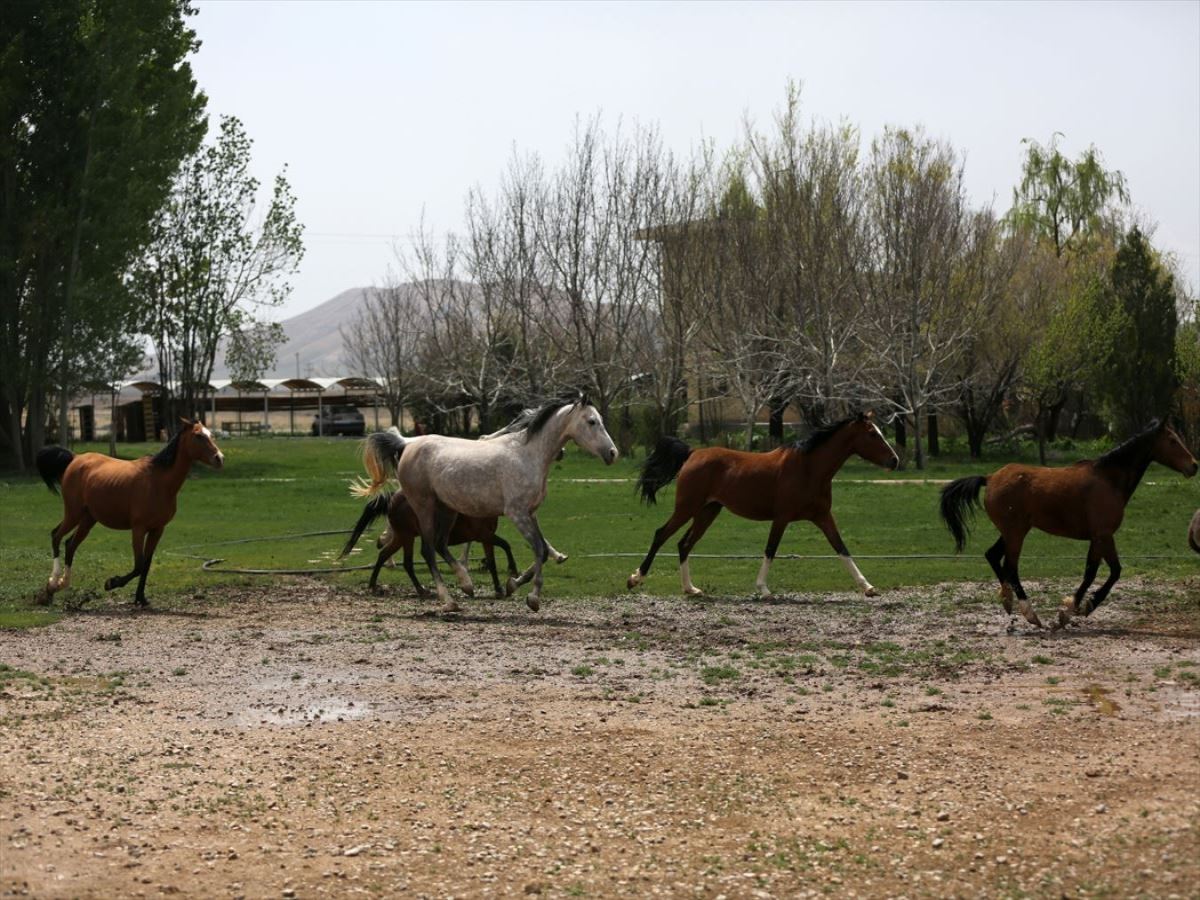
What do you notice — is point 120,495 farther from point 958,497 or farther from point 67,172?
point 67,172

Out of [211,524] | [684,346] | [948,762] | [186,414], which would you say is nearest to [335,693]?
[948,762]

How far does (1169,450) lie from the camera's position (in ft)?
46.1

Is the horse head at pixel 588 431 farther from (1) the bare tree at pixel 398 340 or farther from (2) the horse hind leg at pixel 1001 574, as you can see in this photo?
A: (1) the bare tree at pixel 398 340

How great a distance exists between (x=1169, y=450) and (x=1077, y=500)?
112 centimetres

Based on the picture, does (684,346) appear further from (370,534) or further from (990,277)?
(370,534)

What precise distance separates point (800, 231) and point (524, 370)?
15187 mm

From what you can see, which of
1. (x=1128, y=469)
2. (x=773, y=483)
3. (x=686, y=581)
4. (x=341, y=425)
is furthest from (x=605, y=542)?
(x=341, y=425)

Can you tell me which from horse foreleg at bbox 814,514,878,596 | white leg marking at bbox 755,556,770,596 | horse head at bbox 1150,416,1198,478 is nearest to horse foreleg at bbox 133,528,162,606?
white leg marking at bbox 755,556,770,596

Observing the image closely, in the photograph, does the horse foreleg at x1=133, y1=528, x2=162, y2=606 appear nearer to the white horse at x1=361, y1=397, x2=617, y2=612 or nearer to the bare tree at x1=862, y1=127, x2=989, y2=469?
the white horse at x1=361, y1=397, x2=617, y2=612

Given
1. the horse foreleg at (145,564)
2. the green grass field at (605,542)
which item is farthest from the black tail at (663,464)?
the horse foreleg at (145,564)

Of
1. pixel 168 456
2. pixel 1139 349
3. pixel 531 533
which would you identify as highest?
pixel 1139 349

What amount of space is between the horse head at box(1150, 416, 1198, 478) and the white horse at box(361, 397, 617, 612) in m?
5.23

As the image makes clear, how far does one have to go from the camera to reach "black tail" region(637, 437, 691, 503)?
17516 millimetres

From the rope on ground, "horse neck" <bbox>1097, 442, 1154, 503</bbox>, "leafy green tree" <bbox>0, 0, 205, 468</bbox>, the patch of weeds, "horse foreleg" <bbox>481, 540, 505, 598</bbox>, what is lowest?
the rope on ground
